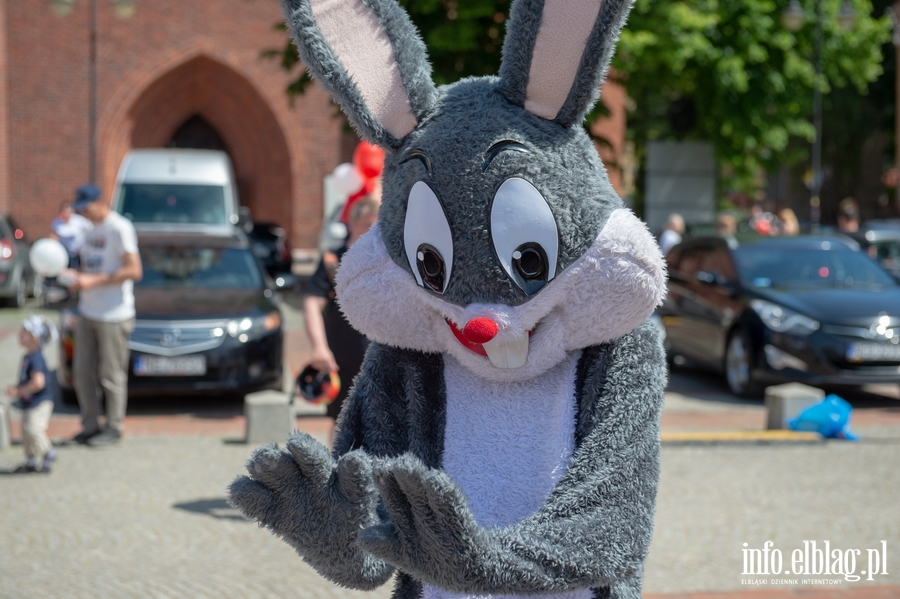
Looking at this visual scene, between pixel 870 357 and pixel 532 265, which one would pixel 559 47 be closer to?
pixel 532 265

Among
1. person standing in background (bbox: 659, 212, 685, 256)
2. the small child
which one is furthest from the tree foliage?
the small child

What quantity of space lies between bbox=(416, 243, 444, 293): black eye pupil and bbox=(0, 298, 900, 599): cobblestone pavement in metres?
2.72

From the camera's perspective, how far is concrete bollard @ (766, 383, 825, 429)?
29.1 ft

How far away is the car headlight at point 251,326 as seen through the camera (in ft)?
32.4

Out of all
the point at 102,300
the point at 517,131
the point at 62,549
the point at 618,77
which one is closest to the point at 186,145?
the point at 618,77

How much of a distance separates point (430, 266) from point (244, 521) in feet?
14.6

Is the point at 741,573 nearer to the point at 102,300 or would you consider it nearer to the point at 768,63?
the point at 102,300

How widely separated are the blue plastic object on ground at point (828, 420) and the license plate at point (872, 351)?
1436 mm

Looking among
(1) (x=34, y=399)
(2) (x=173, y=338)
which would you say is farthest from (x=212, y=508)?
(2) (x=173, y=338)

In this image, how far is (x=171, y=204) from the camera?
18.0 meters

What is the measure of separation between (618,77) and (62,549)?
14751 millimetres

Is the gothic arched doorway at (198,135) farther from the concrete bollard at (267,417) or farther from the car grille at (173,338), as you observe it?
the concrete bollard at (267,417)

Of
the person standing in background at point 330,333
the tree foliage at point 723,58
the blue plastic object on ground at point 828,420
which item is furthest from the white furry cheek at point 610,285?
the tree foliage at point 723,58

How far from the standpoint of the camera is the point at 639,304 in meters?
2.31
